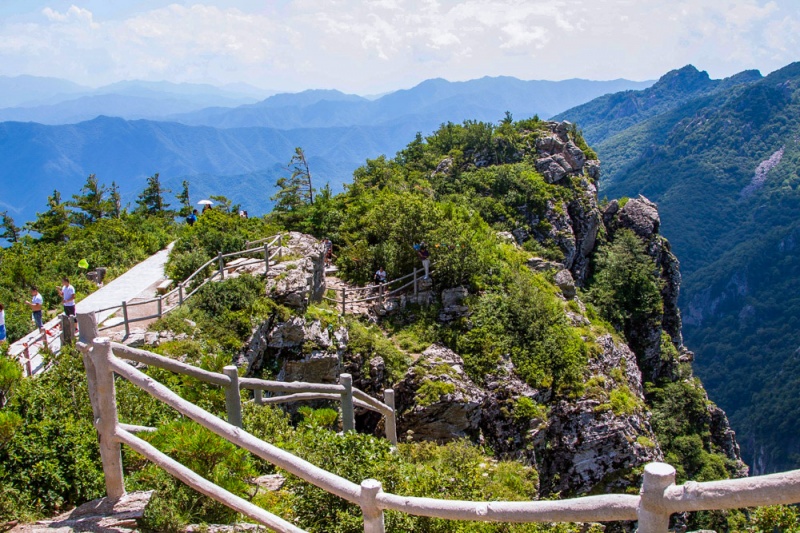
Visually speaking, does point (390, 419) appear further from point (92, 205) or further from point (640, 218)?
point (92, 205)

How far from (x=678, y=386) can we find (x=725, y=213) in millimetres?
127930

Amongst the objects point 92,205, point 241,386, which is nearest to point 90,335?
point 241,386

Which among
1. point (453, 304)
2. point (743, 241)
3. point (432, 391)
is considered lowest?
point (743, 241)

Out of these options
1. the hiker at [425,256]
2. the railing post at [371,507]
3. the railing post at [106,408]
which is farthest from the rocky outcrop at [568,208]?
the railing post at [371,507]

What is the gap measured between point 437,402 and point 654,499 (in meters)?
15.3

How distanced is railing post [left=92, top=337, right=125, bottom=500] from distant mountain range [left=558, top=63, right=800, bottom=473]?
283 feet

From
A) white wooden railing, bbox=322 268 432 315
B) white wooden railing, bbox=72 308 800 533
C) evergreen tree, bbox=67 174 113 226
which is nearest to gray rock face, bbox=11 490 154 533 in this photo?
white wooden railing, bbox=72 308 800 533

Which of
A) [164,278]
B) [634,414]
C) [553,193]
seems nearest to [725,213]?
[553,193]

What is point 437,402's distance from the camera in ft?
59.3

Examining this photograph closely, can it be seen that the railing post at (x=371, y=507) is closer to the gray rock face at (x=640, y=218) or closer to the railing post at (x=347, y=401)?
the railing post at (x=347, y=401)

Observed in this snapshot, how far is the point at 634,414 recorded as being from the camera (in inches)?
837

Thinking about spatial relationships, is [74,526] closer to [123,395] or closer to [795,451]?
[123,395]

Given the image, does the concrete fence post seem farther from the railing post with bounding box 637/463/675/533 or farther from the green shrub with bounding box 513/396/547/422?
the green shrub with bounding box 513/396/547/422

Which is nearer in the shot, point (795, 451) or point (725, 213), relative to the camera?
point (795, 451)
